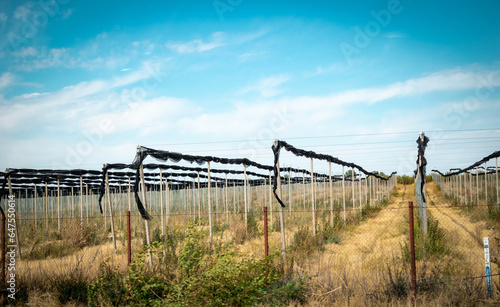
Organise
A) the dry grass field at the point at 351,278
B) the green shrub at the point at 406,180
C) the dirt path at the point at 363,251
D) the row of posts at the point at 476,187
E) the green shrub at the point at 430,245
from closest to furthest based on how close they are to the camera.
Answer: the dry grass field at the point at 351,278 → the dirt path at the point at 363,251 → the green shrub at the point at 430,245 → the row of posts at the point at 476,187 → the green shrub at the point at 406,180

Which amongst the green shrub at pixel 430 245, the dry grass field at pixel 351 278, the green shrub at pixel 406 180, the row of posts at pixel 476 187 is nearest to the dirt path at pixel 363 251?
the dry grass field at pixel 351 278

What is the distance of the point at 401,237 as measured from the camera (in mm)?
11039

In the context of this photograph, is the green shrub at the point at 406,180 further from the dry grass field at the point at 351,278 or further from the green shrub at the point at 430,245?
the green shrub at the point at 430,245

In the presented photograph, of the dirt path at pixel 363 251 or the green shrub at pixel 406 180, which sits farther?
the green shrub at pixel 406 180

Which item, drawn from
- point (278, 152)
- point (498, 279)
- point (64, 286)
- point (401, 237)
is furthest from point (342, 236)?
point (64, 286)

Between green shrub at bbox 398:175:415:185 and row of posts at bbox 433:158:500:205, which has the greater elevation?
row of posts at bbox 433:158:500:205

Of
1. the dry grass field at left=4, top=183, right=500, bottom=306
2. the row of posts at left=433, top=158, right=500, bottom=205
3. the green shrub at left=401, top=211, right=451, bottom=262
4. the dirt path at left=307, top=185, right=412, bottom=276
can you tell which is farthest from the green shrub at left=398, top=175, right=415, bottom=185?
the green shrub at left=401, top=211, right=451, bottom=262

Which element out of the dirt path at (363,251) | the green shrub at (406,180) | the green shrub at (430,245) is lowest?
the green shrub at (406,180)

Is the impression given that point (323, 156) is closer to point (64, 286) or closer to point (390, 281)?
point (390, 281)

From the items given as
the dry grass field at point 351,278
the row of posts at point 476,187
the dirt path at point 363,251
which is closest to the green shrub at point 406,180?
the row of posts at point 476,187

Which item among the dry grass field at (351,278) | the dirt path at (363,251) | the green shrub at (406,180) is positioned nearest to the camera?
the dry grass field at (351,278)

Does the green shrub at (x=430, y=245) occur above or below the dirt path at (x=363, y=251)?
above

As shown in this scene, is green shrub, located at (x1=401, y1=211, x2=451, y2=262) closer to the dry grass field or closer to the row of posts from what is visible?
the dry grass field

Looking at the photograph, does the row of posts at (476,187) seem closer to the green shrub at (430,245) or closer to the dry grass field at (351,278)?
the green shrub at (430,245)
